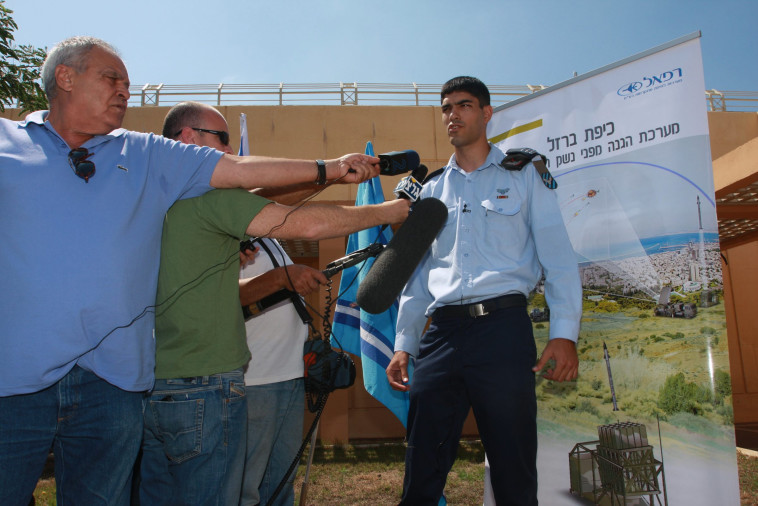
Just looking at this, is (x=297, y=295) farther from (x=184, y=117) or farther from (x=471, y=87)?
(x=471, y=87)

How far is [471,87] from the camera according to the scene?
9.09 feet

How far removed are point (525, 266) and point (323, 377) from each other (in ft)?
3.49

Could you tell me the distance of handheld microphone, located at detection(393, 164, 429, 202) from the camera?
242 centimetres

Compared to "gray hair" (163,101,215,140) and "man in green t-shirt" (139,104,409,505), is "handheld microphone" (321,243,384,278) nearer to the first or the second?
"man in green t-shirt" (139,104,409,505)

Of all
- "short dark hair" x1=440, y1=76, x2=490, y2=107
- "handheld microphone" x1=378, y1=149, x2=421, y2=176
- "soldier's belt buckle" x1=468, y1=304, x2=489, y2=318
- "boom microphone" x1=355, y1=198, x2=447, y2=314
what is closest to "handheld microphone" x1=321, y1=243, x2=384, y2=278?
"boom microphone" x1=355, y1=198, x2=447, y2=314

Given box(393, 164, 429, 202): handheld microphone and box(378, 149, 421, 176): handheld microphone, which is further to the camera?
box(393, 164, 429, 202): handheld microphone

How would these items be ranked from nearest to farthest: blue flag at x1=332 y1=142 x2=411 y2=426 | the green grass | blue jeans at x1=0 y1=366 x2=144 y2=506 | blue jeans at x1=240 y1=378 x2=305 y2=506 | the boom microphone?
blue jeans at x1=0 y1=366 x2=144 y2=506 < the boom microphone < blue jeans at x1=240 y1=378 x2=305 y2=506 < blue flag at x1=332 y1=142 x2=411 y2=426 < the green grass

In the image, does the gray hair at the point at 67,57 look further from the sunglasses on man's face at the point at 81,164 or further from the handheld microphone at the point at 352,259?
the handheld microphone at the point at 352,259

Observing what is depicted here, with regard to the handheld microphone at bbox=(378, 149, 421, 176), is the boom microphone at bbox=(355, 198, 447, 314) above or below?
below

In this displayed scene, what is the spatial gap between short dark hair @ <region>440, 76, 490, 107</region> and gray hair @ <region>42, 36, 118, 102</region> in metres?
1.65

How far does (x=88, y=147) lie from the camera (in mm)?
1662

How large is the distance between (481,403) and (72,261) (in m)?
1.57

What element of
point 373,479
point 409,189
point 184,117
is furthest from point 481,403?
point 373,479

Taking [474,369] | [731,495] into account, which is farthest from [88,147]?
[731,495]
